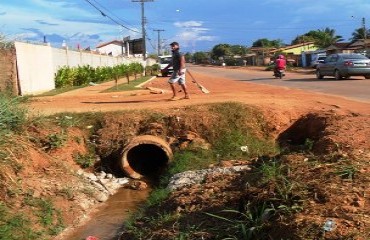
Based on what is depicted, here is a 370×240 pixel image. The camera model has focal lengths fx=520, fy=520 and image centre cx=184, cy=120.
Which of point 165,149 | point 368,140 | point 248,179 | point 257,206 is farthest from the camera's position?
point 165,149

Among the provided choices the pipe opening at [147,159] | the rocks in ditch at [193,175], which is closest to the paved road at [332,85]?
the pipe opening at [147,159]

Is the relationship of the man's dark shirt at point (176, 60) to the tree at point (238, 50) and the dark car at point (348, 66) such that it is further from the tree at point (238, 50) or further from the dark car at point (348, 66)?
the tree at point (238, 50)

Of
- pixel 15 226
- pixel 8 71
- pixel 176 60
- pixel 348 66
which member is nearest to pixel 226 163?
pixel 15 226

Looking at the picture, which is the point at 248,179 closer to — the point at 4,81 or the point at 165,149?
the point at 165,149

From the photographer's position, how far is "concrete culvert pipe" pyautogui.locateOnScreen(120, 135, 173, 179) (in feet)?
32.6

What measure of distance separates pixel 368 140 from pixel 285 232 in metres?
3.58

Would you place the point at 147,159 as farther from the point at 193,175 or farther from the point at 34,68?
the point at 34,68

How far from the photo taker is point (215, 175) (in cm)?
738

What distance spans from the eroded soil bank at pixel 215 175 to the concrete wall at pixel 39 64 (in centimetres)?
836

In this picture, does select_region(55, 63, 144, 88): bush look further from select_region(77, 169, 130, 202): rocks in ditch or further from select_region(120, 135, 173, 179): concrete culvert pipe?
select_region(77, 169, 130, 202): rocks in ditch

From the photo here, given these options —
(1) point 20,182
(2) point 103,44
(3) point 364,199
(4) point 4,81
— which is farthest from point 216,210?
(2) point 103,44

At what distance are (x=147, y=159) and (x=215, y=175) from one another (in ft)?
14.8

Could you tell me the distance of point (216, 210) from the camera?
5.39 m

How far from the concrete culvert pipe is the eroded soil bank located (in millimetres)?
280
